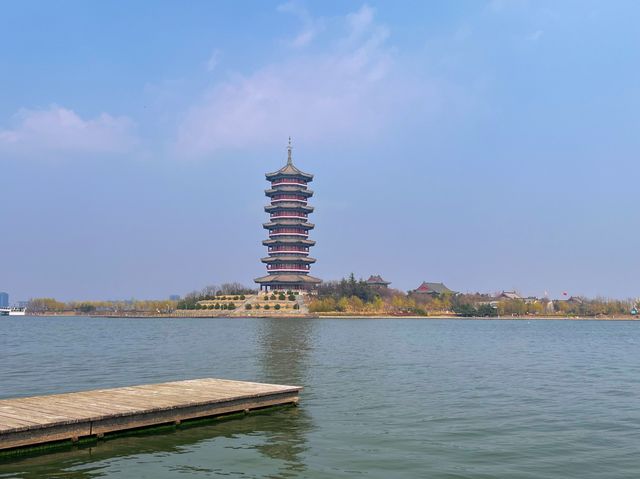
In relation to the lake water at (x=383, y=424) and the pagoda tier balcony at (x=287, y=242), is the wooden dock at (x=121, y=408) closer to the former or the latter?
the lake water at (x=383, y=424)

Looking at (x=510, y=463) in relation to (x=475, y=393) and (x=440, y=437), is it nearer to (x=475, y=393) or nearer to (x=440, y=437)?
(x=440, y=437)

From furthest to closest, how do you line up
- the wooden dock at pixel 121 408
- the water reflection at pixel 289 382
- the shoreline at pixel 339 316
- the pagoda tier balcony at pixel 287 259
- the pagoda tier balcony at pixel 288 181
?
1. the pagoda tier balcony at pixel 288 181
2. the pagoda tier balcony at pixel 287 259
3. the shoreline at pixel 339 316
4. the water reflection at pixel 289 382
5. the wooden dock at pixel 121 408

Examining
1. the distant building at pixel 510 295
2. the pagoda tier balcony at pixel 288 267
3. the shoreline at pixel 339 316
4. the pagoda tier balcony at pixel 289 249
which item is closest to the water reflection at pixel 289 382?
the shoreline at pixel 339 316

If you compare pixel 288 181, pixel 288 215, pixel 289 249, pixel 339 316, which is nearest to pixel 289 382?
pixel 339 316

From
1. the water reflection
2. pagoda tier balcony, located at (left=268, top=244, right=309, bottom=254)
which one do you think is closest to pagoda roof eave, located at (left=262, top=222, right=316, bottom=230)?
pagoda tier balcony, located at (left=268, top=244, right=309, bottom=254)

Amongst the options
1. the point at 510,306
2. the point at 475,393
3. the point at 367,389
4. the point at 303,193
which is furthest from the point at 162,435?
the point at 510,306

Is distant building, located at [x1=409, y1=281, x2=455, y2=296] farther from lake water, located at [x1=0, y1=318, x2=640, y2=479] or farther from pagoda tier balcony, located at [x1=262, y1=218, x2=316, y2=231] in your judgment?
lake water, located at [x1=0, y1=318, x2=640, y2=479]

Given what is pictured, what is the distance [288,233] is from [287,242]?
2553mm

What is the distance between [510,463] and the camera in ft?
42.5

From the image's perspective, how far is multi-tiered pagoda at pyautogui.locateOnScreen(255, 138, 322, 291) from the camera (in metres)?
142

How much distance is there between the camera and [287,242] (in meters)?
145

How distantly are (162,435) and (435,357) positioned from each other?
26116mm

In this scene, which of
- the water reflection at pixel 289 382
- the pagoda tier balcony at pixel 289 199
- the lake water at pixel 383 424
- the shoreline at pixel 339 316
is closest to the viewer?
the lake water at pixel 383 424

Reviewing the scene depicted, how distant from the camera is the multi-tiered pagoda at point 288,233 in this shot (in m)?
142
